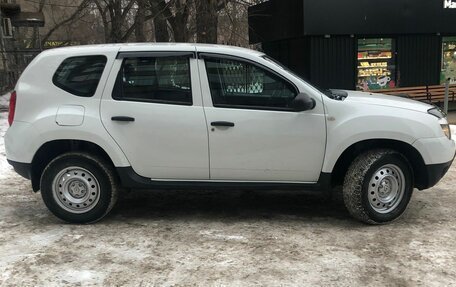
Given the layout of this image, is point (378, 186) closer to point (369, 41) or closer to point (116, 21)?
point (369, 41)

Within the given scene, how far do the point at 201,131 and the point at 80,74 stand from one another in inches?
52.3

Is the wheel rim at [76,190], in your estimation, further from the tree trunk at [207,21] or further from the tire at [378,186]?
the tree trunk at [207,21]

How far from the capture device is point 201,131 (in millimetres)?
4750

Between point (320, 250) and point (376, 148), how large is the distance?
1.22 meters

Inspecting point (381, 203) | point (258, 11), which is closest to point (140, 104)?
point (381, 203)

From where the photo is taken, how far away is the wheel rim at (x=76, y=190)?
4.89 m

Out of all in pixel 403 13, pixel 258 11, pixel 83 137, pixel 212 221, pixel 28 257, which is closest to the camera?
pixel 28 257

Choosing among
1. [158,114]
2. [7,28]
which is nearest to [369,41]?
[158,114]

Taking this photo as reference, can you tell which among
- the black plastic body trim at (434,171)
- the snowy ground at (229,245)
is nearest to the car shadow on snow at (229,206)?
the snowy ground at (229,245)

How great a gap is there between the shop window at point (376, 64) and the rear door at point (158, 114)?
993 centimetres

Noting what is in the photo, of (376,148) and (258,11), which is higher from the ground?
(258,11)

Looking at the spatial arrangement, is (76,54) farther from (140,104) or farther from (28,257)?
(28,257)

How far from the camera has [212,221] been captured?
511 centimetres

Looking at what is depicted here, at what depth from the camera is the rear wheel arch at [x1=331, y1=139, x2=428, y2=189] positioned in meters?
4.86
